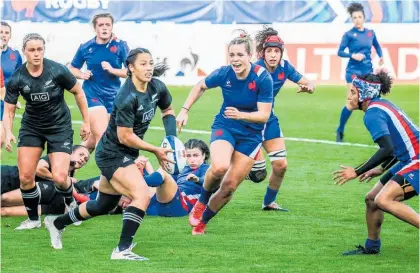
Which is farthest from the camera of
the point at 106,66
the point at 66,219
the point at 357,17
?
the point at 357,17

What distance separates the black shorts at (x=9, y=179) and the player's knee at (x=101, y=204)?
2.14m

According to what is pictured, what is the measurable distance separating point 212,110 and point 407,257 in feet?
52.8

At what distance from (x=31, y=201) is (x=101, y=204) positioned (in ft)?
5.12

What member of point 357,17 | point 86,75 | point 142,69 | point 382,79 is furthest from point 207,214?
point 357,17

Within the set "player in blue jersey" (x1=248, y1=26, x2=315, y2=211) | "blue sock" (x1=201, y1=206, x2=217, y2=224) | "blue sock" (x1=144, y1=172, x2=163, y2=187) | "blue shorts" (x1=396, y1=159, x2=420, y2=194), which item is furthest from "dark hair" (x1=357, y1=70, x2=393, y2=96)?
"blue sock" (x1=144, y1=172, x2=163, y2=187)

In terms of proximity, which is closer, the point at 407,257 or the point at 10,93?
the point at 407,257

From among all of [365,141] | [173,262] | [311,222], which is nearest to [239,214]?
[311,222]

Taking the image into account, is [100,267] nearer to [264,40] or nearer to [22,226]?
[22,226]

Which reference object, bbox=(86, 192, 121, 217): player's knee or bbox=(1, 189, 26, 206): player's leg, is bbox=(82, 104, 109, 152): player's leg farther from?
bbox=(86, 192, 121, 217): player's knee

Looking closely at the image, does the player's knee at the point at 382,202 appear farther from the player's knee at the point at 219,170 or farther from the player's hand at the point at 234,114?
the player's knee at the point at 219,170

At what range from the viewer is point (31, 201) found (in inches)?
465

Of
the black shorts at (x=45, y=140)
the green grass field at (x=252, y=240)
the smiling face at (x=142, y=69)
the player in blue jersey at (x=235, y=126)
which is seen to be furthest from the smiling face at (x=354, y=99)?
the black shorts at (x=45, y=140)

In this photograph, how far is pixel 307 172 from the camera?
16.8m

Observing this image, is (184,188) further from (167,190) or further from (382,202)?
(382,202)
